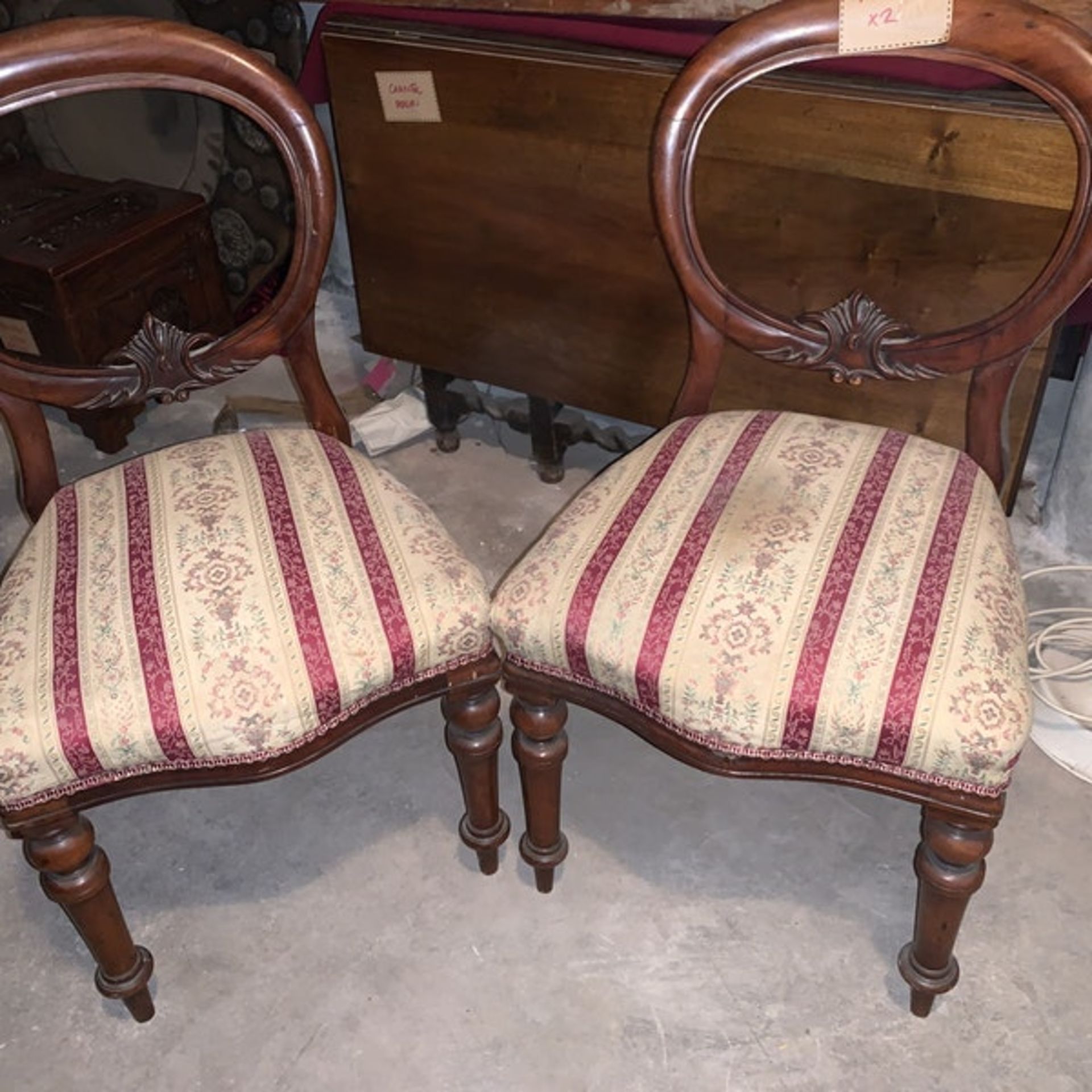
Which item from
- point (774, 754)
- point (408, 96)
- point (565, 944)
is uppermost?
point (408, 96)

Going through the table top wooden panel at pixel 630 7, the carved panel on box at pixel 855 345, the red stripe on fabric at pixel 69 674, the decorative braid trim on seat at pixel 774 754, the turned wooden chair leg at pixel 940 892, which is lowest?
the turned wooden chair leg at pixel 940 892

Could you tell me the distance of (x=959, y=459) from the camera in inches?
49.8

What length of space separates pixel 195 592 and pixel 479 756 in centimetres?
37

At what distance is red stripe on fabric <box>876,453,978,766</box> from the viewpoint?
1.02 meters

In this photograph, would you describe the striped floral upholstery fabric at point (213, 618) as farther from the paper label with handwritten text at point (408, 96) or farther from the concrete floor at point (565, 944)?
the paper label with handwritten text at point (408, 96)

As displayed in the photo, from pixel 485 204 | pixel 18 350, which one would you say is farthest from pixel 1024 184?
pixel 18 350

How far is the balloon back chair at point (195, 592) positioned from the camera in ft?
3.56

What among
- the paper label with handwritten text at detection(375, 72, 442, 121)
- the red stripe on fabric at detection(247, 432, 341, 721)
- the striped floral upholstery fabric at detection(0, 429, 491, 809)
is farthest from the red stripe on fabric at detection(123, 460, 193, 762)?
the paper label with handwritten text at detection(375, 72, 442, 121)

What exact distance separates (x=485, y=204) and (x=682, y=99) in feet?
2.07

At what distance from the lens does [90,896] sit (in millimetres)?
1160

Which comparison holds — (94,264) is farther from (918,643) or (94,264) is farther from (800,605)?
(918,643)

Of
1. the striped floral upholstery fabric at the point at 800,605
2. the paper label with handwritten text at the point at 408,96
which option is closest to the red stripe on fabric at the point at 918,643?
the striped floral upholstery fabric at the point at 800,605

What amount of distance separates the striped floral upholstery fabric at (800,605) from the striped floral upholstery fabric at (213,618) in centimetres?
11

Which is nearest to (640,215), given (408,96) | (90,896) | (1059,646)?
(408,96)
